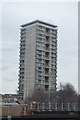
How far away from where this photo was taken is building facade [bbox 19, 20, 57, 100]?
262 feet

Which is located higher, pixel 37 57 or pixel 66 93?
pixel 37 57

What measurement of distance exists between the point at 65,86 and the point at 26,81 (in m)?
24.7

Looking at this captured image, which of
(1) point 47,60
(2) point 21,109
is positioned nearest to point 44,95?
(1) point 47,60

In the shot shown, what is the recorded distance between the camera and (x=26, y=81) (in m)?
85.1

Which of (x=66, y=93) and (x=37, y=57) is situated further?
(x=37, y=57)

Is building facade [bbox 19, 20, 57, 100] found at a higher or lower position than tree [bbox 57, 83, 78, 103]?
higher

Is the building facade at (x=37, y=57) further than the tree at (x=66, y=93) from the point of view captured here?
Yes

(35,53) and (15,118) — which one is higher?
(35,53)

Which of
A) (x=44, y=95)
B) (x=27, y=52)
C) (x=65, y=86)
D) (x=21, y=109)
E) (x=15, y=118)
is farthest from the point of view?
(x=27, y=52)

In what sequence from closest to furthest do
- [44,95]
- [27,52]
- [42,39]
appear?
1. [44,95]
2. [42,39]
3. [27,52]

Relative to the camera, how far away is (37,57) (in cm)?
8394

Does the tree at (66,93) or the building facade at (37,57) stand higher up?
the building facade at (37,57)

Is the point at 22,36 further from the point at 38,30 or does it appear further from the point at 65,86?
the point at 65,86

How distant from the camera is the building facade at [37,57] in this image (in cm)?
8000
